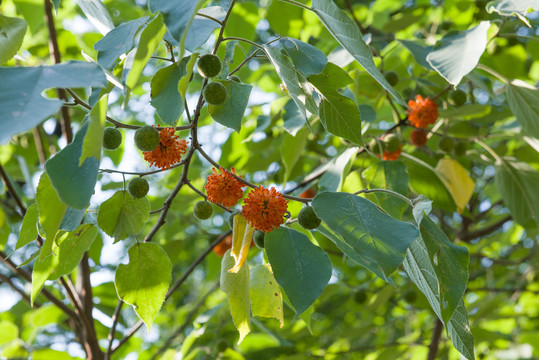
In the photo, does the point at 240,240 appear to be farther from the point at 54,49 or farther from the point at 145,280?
the point at 54,49

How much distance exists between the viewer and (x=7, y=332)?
230cm

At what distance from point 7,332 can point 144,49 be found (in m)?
2.00

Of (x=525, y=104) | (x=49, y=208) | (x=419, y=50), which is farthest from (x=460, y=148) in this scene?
(x=49, y=208)

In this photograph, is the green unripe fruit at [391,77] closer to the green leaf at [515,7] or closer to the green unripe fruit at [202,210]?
the green leaf at [515,7]

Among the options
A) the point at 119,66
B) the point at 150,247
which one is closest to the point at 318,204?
the point at 150,247

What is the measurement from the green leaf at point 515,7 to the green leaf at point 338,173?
51 cm

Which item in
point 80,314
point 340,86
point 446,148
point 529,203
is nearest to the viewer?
point 340,86

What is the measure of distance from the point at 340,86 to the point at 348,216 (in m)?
0.33

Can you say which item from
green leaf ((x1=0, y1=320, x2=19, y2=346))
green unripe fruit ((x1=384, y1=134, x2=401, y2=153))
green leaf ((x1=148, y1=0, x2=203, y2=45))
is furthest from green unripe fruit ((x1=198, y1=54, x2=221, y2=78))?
green leaf ((x1=0, y1=320, x2=19, y2=346))

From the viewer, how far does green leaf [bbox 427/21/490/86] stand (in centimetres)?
127

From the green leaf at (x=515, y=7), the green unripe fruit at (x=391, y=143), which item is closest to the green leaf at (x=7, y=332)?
the green unripe fruit at (x=391, y=143)

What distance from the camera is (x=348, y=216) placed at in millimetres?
894

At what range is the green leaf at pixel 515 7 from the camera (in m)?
1.26

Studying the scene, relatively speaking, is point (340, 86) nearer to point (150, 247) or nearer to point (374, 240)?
point (374, 240)
